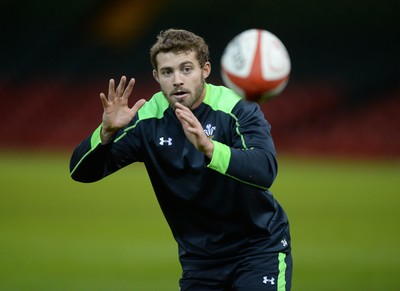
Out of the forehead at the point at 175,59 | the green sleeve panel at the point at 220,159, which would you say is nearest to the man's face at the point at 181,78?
the forehead at the point at 175,59

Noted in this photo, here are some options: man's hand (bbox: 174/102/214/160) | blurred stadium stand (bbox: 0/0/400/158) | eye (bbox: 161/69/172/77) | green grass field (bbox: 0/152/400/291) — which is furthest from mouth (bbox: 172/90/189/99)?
blurred stadium stand (bbox: 0/0/400/158)

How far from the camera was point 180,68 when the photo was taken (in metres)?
5.41

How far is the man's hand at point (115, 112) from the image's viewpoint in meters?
5.39

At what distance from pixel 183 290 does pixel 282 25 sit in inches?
880

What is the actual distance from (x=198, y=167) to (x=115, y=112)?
680mm

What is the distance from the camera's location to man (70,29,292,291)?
538cm

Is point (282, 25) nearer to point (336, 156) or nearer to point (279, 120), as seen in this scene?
point (279, 120)

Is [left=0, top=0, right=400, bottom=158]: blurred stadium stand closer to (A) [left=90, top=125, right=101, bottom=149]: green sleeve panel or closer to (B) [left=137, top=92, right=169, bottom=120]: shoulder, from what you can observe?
(B) [left=137, top=92, right=169, bottom=120]: shoulder

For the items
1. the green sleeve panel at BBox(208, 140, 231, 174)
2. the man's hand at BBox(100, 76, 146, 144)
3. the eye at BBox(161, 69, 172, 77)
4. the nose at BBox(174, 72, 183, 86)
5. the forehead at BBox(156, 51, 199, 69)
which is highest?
the forehead at BBox(156, 51, 199, 69)

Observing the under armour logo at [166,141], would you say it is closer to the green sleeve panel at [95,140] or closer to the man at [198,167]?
the man at [198,167]

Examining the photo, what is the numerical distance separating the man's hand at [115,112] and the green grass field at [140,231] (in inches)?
151

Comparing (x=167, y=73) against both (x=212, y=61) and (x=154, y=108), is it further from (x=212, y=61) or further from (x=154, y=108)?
(x=212, y=61)

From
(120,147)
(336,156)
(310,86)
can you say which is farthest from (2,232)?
(310,86)

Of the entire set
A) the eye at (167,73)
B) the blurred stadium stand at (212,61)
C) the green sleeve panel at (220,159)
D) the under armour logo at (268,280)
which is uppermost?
the blurred stadium stand at (212,61)
